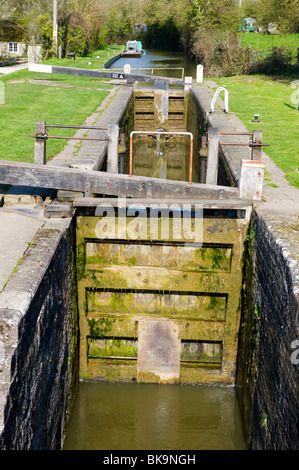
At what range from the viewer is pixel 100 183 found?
328 inches

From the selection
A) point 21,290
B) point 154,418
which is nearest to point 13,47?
point 154,418

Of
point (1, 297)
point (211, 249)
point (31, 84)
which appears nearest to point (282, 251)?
point (211, 249)

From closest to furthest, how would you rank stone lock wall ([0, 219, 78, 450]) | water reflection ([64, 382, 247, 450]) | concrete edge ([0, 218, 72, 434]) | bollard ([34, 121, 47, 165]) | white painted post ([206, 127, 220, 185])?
concrete edge ([0, 218, 72, 434]) → stone lock wall ([0, 219, 78, 450]) → water reflection ([64, 382, 247, 450]) → bollard ([34, 121, 47, 165]) → white painted post ([206, 127, 220, 185])

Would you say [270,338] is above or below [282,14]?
below

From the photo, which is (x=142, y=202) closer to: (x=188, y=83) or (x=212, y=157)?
(x=212, y=157)

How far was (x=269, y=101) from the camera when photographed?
19.8 m

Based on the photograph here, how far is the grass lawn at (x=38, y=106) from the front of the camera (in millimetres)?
11398

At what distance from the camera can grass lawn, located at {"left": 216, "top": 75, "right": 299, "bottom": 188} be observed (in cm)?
1146

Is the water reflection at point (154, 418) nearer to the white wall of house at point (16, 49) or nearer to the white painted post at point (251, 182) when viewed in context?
the white painted post at point (251, 182)

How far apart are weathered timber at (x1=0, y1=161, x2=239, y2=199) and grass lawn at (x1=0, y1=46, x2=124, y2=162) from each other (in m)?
2.21

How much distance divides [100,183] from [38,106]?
30.2 feet

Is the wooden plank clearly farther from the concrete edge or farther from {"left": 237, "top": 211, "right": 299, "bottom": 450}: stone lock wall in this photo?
the concrete edge

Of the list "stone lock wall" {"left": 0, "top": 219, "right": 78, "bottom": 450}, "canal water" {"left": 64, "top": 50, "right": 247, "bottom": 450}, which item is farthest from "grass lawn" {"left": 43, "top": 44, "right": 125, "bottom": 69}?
"stone lock wall" {"left": 0, "top": 219, "right": 78, "bottom": 450}

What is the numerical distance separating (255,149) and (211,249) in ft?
5.74
